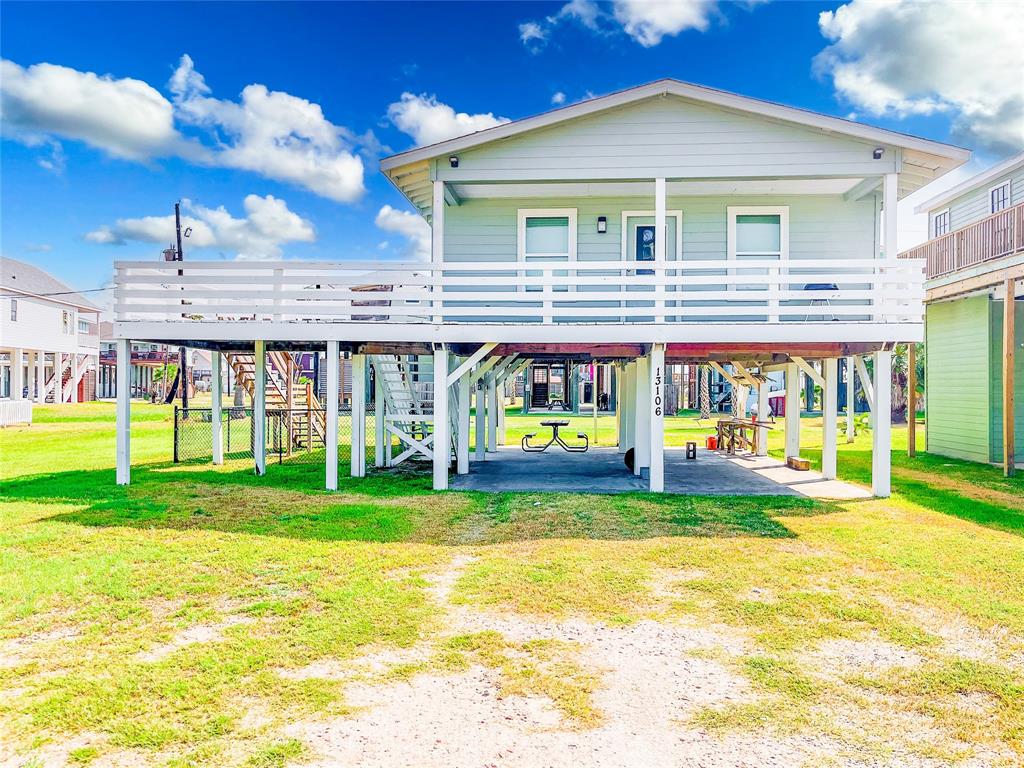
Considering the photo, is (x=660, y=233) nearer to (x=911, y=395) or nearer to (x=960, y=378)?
(x=911, y=395)

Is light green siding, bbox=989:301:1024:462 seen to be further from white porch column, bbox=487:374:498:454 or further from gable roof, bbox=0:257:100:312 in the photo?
gable roof, bbox=0:257:100:312

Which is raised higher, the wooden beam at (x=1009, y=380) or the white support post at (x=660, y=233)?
the white support post at (x=660, y=233)

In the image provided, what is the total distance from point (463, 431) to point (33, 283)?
33397 millimetres

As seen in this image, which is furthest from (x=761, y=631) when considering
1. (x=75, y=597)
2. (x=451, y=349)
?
(x=451, y=349)

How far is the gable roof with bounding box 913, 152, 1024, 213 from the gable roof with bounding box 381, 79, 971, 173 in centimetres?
828

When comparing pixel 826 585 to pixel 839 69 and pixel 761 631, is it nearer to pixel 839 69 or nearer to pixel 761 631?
pixel 761 631

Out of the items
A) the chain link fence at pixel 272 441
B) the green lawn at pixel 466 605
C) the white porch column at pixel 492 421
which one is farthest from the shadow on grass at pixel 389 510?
the white porch column at pixel 492 421

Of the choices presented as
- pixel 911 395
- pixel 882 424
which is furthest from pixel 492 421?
pixel 911 395

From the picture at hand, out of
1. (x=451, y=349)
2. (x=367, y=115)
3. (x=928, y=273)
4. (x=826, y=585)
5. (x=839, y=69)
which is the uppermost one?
(x=367, y=115)

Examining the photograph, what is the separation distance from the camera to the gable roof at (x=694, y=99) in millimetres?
10867

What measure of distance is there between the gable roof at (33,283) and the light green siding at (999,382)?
1482 inches

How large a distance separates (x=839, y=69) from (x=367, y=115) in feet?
61.5

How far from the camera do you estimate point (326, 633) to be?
4.99 meters

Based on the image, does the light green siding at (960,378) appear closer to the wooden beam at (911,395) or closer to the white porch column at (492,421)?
the wooden beam at (911,395)
